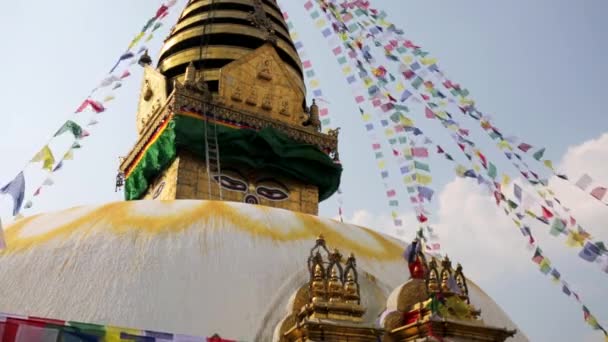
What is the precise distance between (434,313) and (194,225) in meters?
2.78

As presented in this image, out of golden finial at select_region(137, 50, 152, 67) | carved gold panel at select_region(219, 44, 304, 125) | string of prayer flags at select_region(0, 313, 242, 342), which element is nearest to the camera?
string of prayer flags at select_region(0, 313, 242, 342)

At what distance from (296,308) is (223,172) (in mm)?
9251

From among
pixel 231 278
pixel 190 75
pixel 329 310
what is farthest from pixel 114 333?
pixel 190 75

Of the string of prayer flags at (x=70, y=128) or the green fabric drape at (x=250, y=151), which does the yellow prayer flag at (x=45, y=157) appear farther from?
the green fabric drape at (x=250, y=151)

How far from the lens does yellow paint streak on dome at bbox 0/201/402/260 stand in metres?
6.82

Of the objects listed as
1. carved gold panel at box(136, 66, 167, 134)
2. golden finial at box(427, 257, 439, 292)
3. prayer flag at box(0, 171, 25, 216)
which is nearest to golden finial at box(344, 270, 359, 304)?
golden finial at box(427, 257, 439, 292)

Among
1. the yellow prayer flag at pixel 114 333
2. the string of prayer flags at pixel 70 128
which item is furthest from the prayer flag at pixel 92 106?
the yellow prayer flag at pixel 114 333

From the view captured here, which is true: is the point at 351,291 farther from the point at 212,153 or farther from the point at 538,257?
the point at 212,153

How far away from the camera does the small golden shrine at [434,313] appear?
5673 millimetres

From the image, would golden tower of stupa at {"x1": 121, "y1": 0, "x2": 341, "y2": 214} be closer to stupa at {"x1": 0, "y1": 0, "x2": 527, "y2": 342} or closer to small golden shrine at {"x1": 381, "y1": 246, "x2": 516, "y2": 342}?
stupa at {"x1": 0, "y1": 0, "x2": 527, "y2": 342}

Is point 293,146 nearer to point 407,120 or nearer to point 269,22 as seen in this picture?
point 269,22

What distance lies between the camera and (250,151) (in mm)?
14875

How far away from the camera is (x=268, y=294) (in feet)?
20.6

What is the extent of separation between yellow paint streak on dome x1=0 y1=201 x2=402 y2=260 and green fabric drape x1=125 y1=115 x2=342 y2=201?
7.10 m
